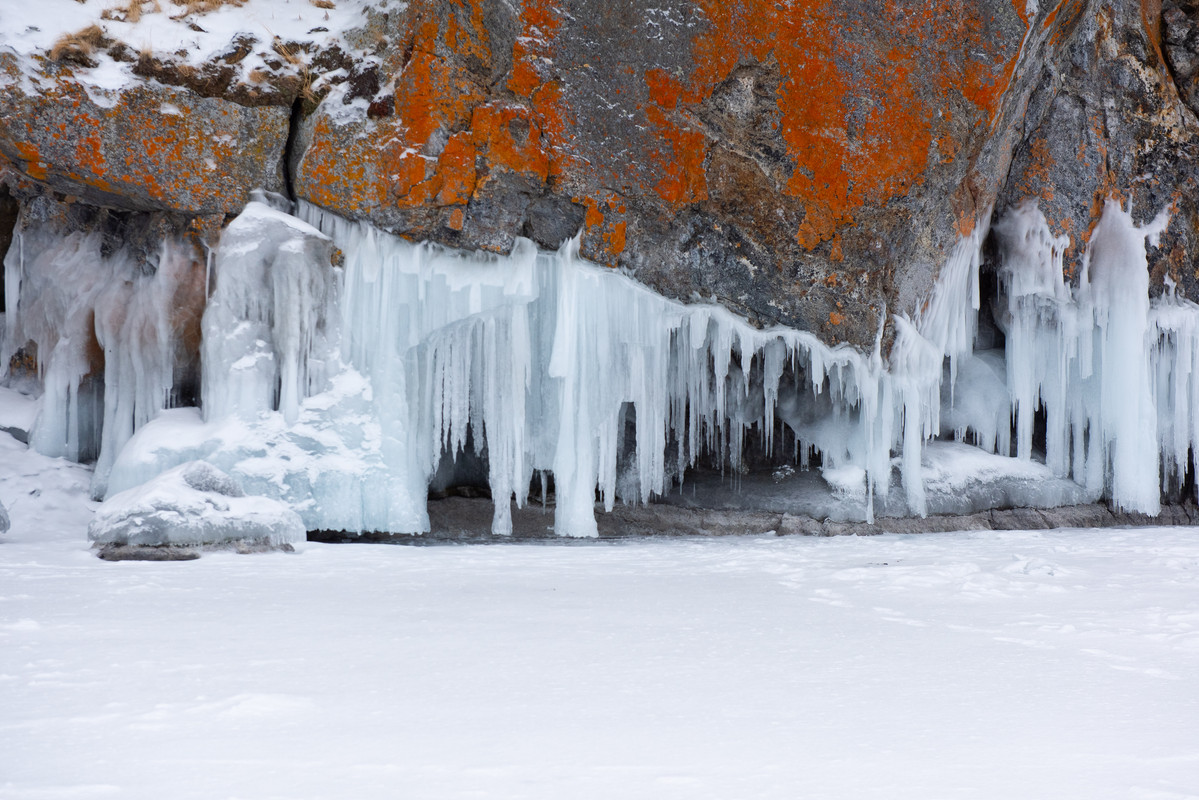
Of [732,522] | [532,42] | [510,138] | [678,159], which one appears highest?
[532,42]

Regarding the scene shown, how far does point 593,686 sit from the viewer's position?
2.62 m

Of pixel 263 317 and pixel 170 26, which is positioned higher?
pixel 170 26

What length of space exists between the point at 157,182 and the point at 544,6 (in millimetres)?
3199

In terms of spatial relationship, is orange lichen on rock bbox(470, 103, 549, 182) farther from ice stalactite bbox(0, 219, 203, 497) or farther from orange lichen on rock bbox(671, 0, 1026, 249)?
ice stalactite bbox(0, 219, 203, 497)

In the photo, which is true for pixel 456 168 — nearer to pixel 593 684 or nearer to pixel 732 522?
pixel 732 522

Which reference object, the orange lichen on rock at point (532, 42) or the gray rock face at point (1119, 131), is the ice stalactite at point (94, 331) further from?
the gray rock face at point (1119, 131)

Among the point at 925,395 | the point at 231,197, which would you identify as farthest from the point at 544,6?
the point at 925,395

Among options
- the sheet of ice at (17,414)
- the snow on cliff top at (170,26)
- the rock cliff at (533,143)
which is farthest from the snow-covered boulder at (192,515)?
the snow on cliff top at (170,26)

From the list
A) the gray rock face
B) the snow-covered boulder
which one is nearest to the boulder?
the snow-covered boulder

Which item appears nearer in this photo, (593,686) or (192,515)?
(593,686)

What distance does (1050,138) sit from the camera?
8500 mm

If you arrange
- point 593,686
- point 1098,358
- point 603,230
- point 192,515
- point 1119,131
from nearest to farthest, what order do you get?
point 593,686 < point 192,515 < point 603,230 < point 1119,131 < point 1098,358

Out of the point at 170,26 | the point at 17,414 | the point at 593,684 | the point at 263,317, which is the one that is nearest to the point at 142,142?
the point at 170,26

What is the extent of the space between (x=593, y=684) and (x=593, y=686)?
0.08 feet
